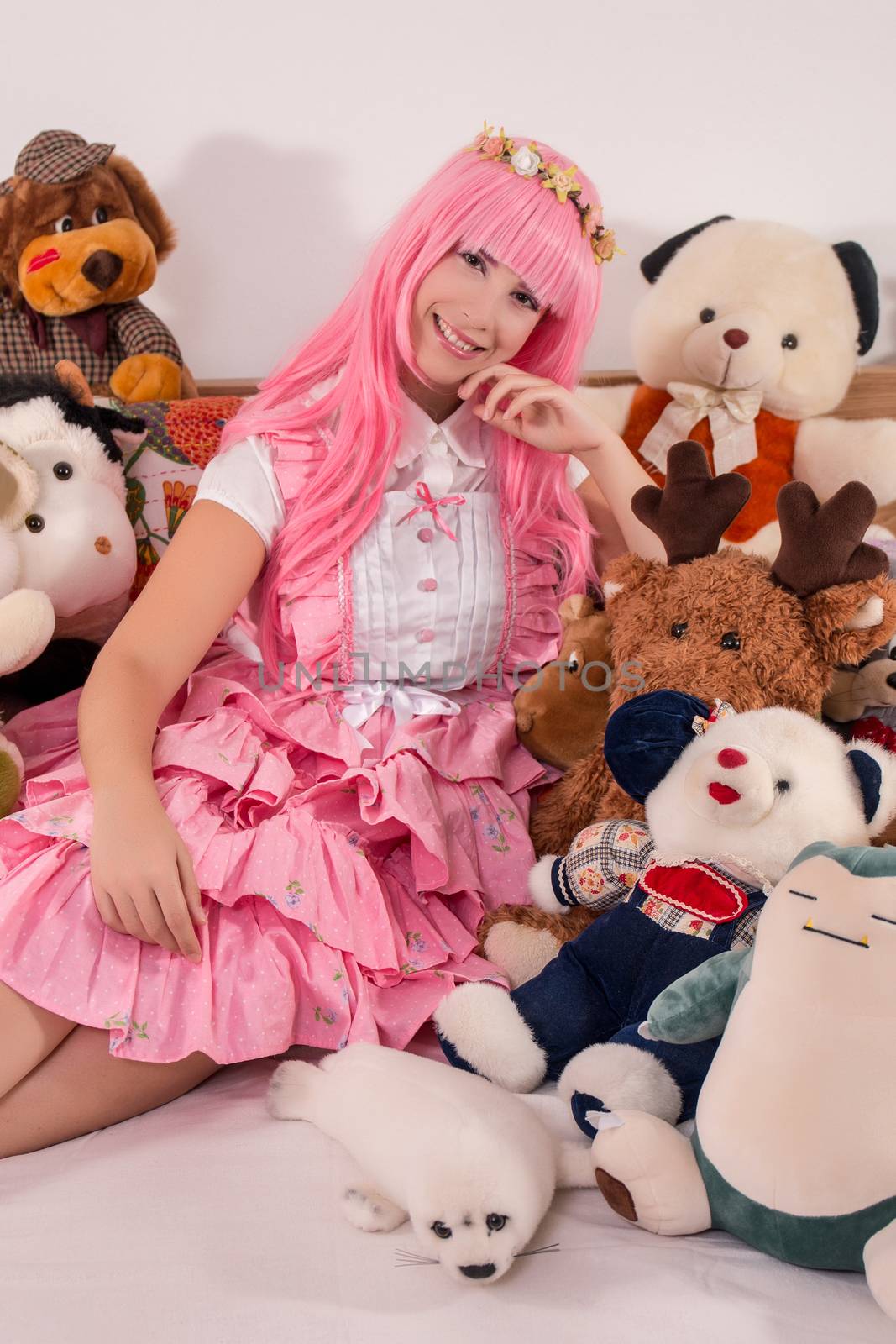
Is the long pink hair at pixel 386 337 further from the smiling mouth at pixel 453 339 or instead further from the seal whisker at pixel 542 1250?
the seal whisker at pixel 542 1250

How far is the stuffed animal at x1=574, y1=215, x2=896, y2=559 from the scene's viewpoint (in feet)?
4.67

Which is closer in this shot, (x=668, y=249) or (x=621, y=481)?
(x=621, y=481)

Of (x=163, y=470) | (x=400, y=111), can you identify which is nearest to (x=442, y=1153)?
(x=163, y=470)

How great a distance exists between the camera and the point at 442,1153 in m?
0.75

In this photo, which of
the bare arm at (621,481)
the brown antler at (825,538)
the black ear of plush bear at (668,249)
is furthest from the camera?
the black ear of plush bear at (668,249)

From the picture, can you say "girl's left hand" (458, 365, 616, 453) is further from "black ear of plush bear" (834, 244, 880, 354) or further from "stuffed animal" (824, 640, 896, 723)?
"black ear of plush bear" (834, 244, 880, 354)

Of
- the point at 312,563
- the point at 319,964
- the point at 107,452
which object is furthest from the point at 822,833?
the point at 107,452

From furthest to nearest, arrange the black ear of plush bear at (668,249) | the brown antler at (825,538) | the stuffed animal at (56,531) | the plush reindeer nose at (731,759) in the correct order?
the black ear of plush bear at (668,249)
the stuffed animal at (56,531)
the brown antler at (825,538)
the plush reindeer nose at (731,759)

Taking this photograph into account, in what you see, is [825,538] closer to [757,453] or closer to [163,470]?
[757,453]

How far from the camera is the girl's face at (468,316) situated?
1.13 meters

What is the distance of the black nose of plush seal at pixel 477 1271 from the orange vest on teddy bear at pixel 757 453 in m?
0.97

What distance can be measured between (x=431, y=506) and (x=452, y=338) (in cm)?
17

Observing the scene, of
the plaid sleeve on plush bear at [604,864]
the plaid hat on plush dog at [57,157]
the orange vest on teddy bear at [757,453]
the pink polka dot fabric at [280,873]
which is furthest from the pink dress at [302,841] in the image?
the plaid hat on plush dog at [57,157]

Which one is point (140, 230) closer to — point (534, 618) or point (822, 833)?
point (534, 618)
